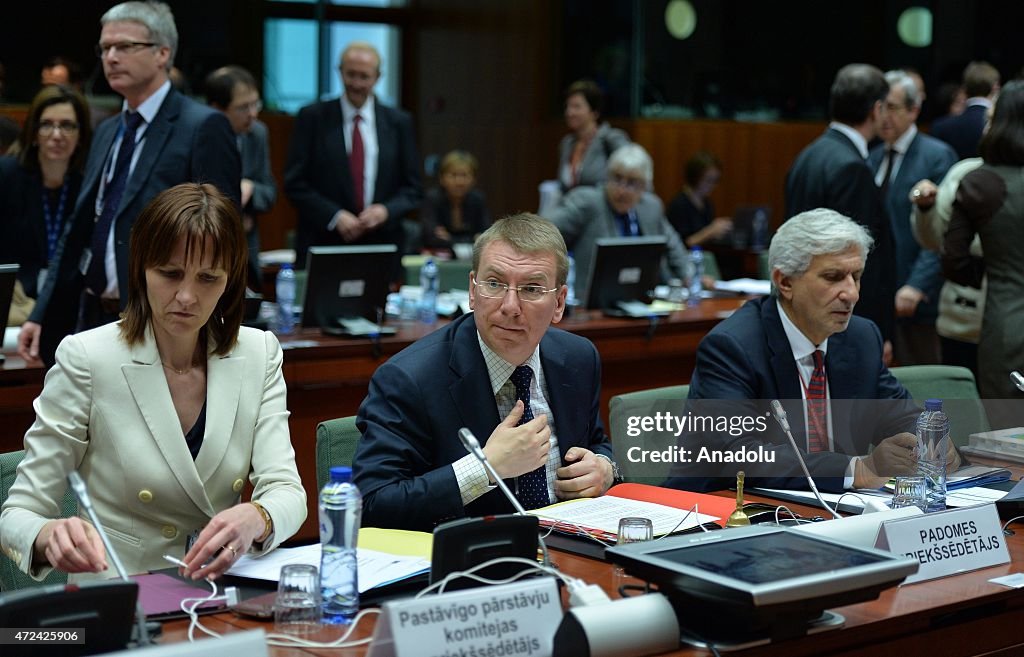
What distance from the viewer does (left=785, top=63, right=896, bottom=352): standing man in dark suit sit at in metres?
4.53

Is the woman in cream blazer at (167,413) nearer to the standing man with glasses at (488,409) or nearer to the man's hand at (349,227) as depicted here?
the standing man with glasses at (488,409)

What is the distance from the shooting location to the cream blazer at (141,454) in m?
2.23

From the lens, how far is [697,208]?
9.18 metres

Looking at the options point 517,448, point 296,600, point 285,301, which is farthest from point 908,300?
point 296,600

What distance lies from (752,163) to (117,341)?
27.5 ft

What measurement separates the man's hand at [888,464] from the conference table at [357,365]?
47.2 inches

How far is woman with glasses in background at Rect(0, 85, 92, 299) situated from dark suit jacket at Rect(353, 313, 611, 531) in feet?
9.41

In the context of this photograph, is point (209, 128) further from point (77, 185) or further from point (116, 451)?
point (116, 451)

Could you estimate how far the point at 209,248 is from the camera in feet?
7.57

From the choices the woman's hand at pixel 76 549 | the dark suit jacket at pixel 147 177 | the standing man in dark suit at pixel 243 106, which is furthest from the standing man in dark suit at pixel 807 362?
the standing man in dark suit at pixel 243 106

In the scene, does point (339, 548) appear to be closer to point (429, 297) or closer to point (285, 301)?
point (285, 301)

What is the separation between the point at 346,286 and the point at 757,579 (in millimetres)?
3013

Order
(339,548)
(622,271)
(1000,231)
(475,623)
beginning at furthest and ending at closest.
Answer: (622,271) < (1000,231) < (339,548) < (475,623)

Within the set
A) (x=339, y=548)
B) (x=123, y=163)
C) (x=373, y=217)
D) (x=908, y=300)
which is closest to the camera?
(x=339, y=548)
